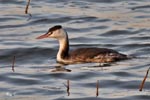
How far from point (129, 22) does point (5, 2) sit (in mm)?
4803

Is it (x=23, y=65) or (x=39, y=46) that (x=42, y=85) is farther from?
(x=39, y=46)

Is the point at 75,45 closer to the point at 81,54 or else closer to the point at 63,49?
the point at 63,49

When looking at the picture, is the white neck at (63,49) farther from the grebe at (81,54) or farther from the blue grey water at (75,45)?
→ the blue grey water at (75,45)

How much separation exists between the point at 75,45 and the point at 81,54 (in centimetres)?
198

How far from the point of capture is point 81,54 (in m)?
17.5

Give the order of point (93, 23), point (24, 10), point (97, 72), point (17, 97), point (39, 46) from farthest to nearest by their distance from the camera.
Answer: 1. point (24, 10)
2. point (93, 23)
3. point (39, 46)
4. point (97, 72)
5. point (17, 97)

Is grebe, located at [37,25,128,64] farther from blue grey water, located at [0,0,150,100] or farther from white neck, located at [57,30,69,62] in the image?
blue grey water, located at [0,0,150,100]

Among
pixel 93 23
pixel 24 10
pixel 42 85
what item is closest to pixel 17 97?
pixel 42 85

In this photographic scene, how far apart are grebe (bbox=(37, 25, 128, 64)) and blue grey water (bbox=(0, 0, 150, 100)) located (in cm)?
20

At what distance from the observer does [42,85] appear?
14.6 metres

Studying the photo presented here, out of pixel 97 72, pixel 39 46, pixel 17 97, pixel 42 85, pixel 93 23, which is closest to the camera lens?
pixel 17 97

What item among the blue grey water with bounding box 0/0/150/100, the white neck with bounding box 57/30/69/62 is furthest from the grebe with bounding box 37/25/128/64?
the blue grey water with bounding box 0/0/150/100

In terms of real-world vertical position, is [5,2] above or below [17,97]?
below

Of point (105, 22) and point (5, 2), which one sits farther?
point (5, 2)
